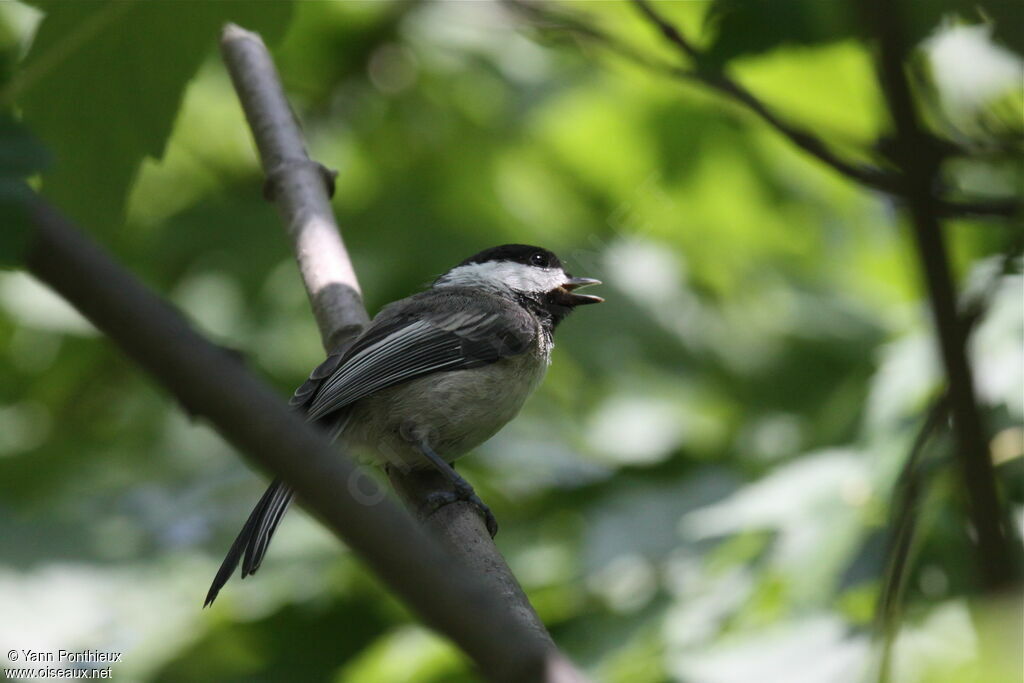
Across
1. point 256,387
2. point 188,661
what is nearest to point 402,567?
point 256,387

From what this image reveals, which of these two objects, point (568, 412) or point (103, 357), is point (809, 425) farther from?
point (103, 357)

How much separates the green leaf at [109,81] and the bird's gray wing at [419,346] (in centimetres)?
118

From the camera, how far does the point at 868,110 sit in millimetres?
3266

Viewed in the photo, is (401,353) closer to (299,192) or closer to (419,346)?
(419,346)

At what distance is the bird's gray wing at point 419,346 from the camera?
111 inches

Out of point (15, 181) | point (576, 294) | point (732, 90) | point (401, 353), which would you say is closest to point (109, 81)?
point (15, 181)

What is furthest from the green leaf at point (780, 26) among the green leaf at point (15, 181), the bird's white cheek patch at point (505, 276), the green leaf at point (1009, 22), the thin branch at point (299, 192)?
the bird's white cheek patch at point (505, 276)

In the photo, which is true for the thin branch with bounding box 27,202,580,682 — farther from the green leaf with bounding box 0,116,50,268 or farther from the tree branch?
the tree branch

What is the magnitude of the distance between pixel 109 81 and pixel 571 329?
2659mm

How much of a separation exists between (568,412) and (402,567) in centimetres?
349

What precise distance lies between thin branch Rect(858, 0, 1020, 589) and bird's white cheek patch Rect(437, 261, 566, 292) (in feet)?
9.29

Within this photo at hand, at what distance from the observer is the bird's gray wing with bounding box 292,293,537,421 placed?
2814 millimetres

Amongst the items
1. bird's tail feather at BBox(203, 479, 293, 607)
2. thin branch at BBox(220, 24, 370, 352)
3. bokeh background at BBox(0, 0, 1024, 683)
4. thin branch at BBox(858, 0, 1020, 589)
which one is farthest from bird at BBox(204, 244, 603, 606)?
thin branch at BBox(858, 0, 1020, 589)

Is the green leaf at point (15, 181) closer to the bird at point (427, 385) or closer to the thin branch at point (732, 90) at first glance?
the thin branch at point (732, 90)
